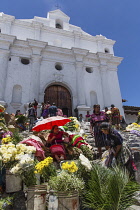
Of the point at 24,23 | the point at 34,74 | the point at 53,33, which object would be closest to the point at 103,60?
A: the point at 53,33

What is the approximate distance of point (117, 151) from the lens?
3.43 metres

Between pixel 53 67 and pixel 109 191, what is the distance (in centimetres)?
1423

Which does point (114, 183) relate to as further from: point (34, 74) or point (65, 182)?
point (34, 74)

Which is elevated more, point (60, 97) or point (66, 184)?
point (60, 97)

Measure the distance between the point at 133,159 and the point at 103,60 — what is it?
606 inches

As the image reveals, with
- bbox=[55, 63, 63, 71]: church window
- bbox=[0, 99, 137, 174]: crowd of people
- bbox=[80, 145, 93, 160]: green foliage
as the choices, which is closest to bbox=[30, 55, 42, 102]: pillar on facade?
bbox=[55, 63, 63, 71]: church window

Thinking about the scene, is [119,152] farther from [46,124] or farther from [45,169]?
[46,124]

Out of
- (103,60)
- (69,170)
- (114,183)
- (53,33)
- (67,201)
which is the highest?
(53,33)

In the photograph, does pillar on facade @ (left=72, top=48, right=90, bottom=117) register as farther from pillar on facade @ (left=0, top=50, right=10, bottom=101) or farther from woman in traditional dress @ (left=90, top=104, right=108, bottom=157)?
woman in traditional dress @ (left=90, top=104, right=108, bottom=157)

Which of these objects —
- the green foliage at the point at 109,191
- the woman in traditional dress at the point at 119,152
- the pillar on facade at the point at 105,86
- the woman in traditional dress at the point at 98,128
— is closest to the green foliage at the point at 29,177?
the green foliage at the point at 109,191

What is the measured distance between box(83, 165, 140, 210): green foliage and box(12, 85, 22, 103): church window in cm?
1204

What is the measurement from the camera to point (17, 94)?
1369 cm

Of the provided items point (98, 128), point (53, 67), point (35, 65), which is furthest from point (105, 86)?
point (98, 128)

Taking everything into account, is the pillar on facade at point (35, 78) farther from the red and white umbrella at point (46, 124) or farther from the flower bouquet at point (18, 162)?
the flower bouquet at point (18, 162)
